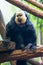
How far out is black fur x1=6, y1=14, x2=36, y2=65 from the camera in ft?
8.03

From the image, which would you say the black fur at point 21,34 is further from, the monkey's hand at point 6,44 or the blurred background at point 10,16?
the blurred background at point 10,16

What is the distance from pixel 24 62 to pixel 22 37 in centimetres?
29

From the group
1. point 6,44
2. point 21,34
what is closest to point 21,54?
point 6,44

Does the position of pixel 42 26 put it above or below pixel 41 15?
below

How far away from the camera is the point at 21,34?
8.25ft

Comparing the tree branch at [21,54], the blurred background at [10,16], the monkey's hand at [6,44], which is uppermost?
the blurred background at [10,16]

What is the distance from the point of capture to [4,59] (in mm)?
2270

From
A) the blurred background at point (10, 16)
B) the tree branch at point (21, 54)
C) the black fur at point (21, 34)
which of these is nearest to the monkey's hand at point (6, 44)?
the tree branch at point (21, 54)

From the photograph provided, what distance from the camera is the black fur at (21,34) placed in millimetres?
2447

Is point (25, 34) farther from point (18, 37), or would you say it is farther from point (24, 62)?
point (24, 62)

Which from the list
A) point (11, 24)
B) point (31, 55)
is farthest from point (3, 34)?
point (31, 55)

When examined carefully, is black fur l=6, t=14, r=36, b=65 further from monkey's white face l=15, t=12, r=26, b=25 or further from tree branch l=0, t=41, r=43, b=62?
tree branch l=0, t=41, r=43, b=62

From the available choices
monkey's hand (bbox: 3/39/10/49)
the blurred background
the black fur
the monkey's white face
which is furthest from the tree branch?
the blurred background

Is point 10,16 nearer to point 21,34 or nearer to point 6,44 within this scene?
point 21,34
